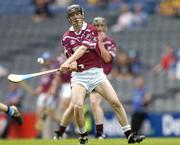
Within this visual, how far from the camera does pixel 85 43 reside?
13.4 meters

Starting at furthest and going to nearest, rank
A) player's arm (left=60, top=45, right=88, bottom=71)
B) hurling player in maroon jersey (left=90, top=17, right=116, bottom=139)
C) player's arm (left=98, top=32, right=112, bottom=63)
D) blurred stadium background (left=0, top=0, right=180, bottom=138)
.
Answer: blurred stadium background (left=0, top=0, right=180, bottom=138) → hurling player in maroon jersey (left=90, top=17, right=116, bottom=139) → player's arm (left=98, top=32, right=112, bottom=63) → player's arm (left=60, top=45, right=88, bottom=71)

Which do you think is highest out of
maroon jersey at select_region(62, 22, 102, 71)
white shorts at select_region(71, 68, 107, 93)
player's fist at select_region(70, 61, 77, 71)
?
maroon jersey at select_region(62, 22, 102, 71)

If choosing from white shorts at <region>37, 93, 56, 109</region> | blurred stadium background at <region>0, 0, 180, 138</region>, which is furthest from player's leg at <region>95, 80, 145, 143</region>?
blurred stadium background at <region>0, 0, 180, 138</region>

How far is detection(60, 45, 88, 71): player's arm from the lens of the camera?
13172 millimetres

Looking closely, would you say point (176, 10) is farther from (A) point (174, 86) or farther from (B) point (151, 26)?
(A) point (174, 86)

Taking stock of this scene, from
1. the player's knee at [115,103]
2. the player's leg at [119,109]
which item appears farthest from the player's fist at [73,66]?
the player's knee at [115,103]

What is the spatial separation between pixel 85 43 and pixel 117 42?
48.7ft

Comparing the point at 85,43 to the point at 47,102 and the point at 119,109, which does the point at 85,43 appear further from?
the point at 47,102

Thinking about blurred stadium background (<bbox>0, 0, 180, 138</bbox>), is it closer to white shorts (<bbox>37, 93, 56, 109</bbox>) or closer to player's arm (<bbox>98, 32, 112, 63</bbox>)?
white shorts (<bbox>37, 93, 56, 109</bbox>)

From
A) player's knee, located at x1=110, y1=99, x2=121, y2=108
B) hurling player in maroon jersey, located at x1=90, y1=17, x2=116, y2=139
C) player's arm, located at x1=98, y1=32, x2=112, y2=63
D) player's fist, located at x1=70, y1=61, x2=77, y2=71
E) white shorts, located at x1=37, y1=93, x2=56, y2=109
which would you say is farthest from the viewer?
white shorts, located at x1=37, y1=93, x2=56, y2=109

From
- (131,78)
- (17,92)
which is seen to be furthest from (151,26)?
(17,92)

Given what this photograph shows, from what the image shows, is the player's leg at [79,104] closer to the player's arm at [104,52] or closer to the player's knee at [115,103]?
the player's knee at [115,103]

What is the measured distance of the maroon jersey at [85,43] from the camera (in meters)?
13.5

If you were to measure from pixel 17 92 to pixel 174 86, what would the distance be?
5141 mm
